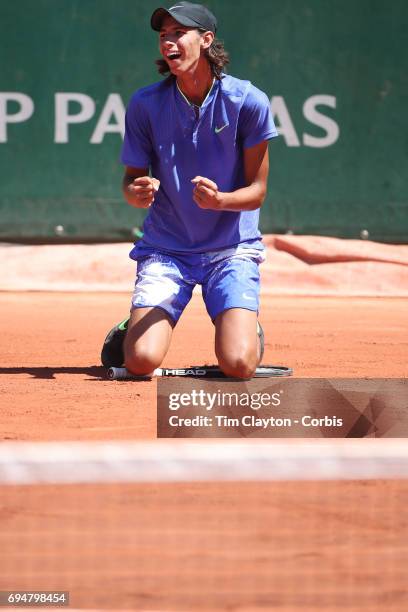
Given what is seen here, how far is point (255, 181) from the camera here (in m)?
4.93

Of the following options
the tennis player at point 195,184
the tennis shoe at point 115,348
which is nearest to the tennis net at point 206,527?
the tennis player at point 195,184

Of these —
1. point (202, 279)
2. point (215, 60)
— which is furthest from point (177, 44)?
point (202, 279)

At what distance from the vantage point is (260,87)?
892 cm

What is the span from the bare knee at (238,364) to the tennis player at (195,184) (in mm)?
18

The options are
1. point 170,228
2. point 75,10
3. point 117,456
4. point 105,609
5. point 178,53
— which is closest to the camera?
point 117,456

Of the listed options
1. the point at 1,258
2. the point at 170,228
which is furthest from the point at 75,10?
the point at 170,228

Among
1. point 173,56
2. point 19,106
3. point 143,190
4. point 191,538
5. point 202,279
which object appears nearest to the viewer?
point 191,538

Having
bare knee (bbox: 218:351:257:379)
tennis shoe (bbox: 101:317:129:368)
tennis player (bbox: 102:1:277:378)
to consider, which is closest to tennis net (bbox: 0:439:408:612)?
bare knee (bbox: 218:351:257:379)

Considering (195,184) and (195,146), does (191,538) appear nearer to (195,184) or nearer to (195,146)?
(195,184)

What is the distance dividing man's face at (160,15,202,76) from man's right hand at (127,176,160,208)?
479mm

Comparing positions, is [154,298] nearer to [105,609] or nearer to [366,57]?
[105,609]

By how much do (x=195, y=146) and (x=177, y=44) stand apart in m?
0.44

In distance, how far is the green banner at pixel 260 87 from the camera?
29.1 feet

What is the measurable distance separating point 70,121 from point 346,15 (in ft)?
7.23
